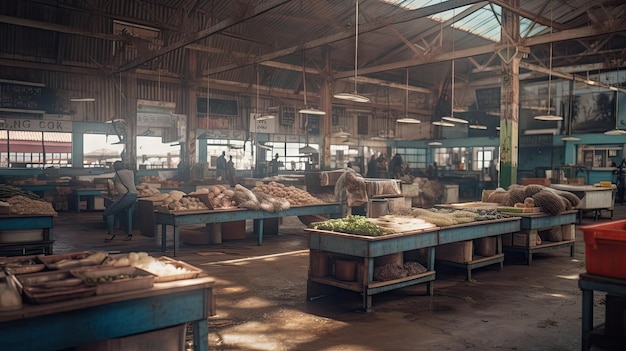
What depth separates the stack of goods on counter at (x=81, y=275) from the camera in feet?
9.03

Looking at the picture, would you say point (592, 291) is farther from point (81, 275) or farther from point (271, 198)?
point (271, 198)

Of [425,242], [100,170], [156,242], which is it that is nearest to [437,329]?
[425,242]

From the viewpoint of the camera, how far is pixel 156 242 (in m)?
9.78

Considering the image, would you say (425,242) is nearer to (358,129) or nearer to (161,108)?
(161,108)

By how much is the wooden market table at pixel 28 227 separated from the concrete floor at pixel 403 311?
1.88 metres

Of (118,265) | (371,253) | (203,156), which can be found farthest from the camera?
(203,156)

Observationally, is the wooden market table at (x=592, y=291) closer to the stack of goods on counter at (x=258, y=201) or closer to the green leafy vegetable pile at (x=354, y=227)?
the green leafy vegetable pile at (x=354, y=227)

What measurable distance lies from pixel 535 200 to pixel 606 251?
4860 mm

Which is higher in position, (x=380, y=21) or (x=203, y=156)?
(x=380, y=21)

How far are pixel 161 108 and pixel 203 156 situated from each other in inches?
123

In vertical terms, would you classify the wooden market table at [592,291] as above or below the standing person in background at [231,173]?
below

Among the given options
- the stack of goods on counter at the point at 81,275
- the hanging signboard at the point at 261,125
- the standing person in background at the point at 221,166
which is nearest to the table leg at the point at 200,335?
the stack of goods on counter at the point at 81,275

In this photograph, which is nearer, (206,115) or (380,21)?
(380,21)

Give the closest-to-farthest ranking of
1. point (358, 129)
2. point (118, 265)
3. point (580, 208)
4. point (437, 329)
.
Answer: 1. point (118, 265)
2. point (437, 329)
3. point (580, 208)
4. point (358, 129)
